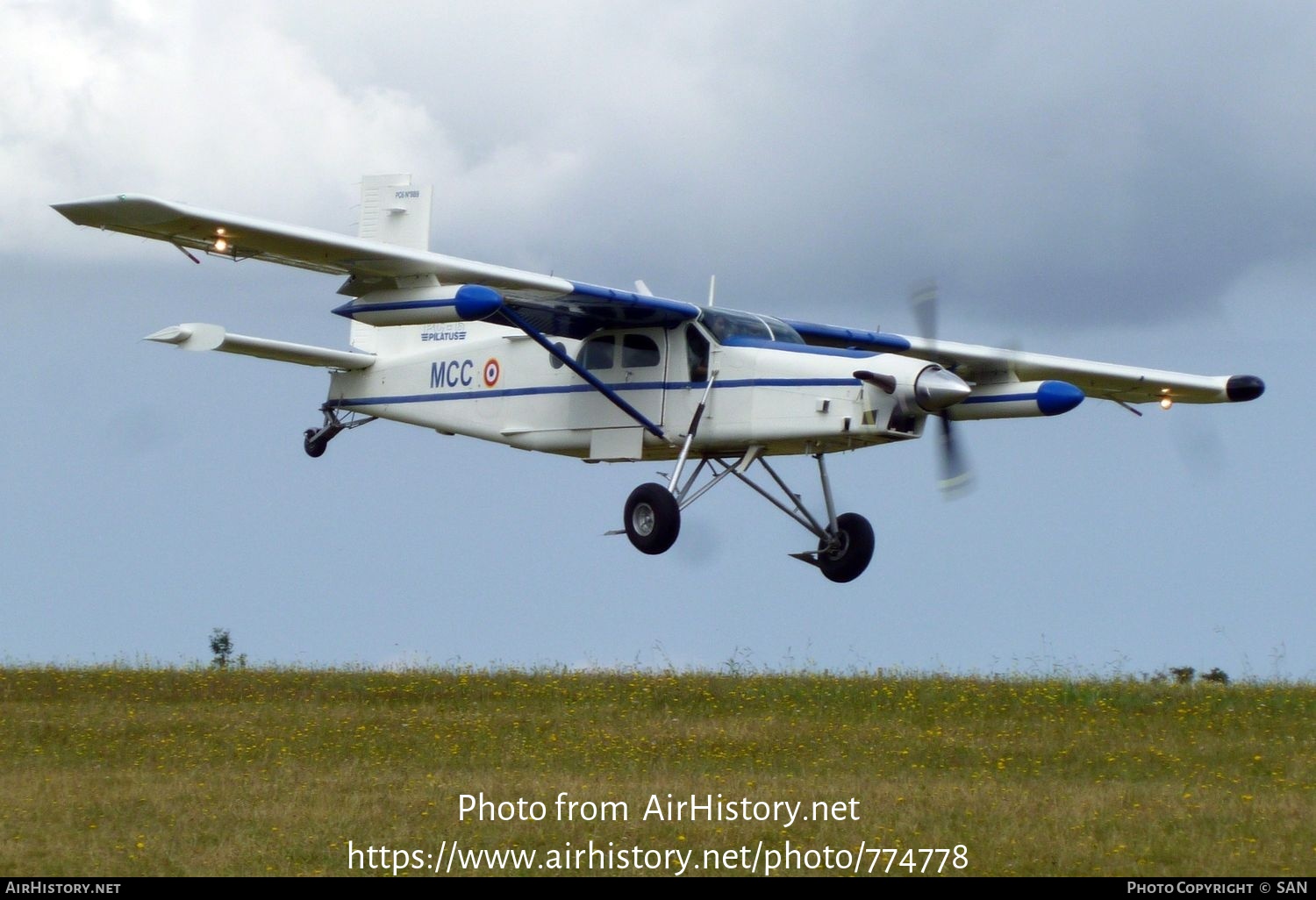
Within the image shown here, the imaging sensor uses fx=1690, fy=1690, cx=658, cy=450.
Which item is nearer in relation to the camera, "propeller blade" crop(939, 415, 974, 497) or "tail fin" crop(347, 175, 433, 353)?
"propeller blade" crop(939, 415, 974, 497)

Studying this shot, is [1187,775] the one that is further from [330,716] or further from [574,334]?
[574,334]

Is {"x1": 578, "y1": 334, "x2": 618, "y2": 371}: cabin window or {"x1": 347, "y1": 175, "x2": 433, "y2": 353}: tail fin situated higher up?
{"x1": 347, "y1": 175, "x2": 433, "y2": 353}: tail fin

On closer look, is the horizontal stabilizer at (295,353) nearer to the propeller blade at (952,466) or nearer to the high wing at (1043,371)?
the high wing at (1043,371)

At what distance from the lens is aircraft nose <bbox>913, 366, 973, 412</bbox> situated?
19.4 meters

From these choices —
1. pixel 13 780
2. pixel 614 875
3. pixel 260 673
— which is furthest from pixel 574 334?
pixel 614 875

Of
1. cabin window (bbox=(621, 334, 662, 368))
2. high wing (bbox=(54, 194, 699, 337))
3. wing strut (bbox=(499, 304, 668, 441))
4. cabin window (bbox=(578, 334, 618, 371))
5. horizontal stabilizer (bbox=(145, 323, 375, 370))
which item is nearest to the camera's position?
high wing (bbox=(54, 194, 699, 337))

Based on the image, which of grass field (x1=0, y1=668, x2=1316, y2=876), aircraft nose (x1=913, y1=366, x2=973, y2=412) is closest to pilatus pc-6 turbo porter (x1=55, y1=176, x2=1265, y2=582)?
aircraft nose (x1=913, y1=366, x2=973, y2=412)

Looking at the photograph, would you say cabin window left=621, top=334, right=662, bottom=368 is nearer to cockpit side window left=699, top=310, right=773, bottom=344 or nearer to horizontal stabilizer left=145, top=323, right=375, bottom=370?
cockpit side window left=699, top=310, right=773, bottom=344

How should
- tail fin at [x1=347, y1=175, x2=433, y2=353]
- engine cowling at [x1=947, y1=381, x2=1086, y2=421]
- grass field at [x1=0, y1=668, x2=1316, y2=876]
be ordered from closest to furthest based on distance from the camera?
1. grass field at [x1=0, y1=668, x2=1316, y2=876]
2. engine cowling at [x1=947, y1=381, x2=1086, y2=421]
3. tail fin at [x1=347, y1=175, x2=433, y2=353]

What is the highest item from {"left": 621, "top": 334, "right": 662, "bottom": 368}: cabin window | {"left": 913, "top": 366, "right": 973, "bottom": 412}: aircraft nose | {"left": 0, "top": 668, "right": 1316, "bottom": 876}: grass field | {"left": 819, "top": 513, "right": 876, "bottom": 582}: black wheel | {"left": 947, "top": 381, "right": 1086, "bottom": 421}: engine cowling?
{"left": 621, "top": 334, "right": 662, "bottom": 368}: cabin window

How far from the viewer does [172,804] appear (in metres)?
12.4

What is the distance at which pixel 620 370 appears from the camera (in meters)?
22.0
